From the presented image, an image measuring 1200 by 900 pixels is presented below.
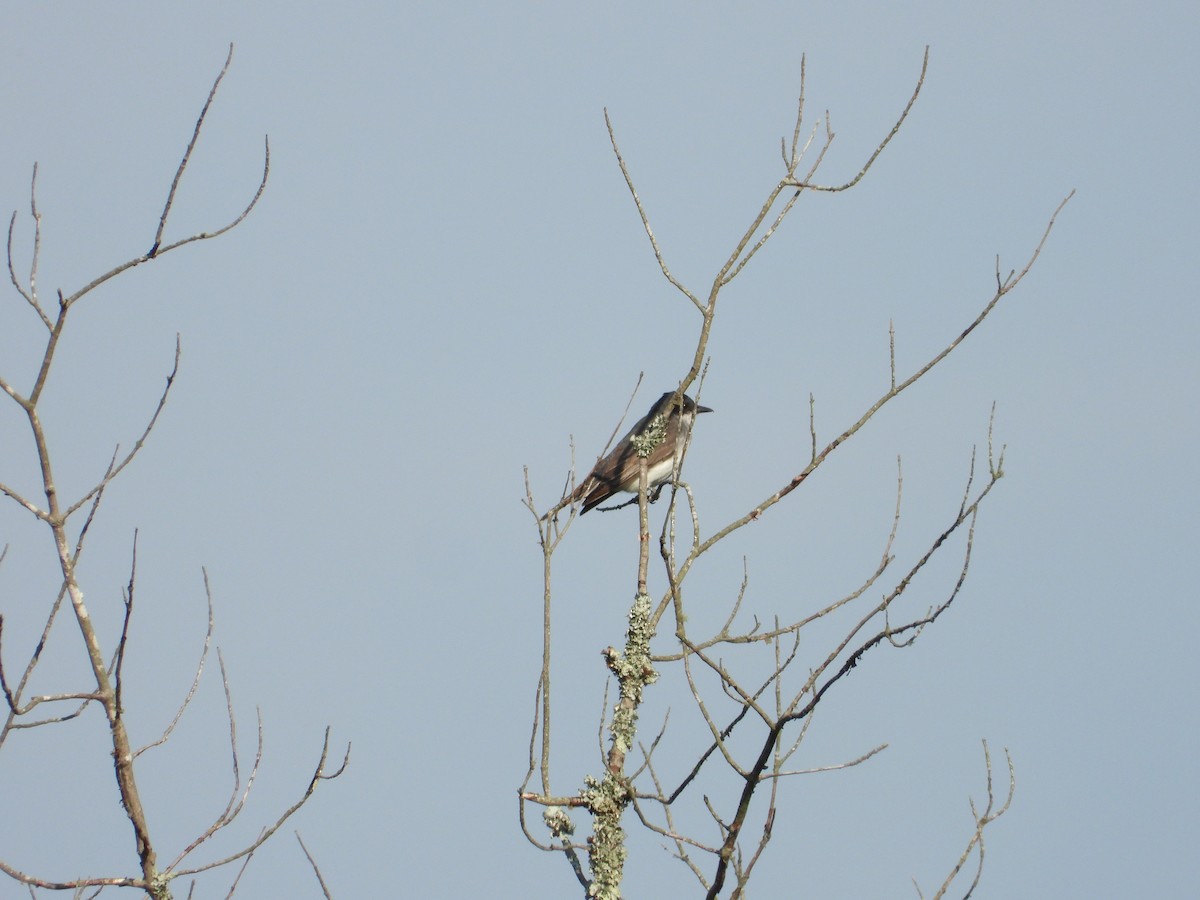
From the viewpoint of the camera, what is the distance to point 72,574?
3996 mm

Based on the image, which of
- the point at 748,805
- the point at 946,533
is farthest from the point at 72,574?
the point at 946,533

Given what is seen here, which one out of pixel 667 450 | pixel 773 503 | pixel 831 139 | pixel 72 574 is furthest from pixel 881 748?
pixel 667 450

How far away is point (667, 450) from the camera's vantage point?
11078 mm

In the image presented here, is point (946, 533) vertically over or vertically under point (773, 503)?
under

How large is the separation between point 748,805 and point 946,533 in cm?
111

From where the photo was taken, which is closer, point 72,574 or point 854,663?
point 72,574

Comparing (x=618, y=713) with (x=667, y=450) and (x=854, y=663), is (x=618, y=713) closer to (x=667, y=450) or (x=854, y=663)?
(x=854, y=663)

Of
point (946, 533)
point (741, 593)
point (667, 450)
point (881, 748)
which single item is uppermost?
point (667, 450)

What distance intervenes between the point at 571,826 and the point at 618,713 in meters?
0.39

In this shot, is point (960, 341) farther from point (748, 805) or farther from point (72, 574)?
point (72, 574)

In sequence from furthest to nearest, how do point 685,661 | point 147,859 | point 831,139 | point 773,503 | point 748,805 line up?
point 831,139 → point 773,503 → point 685,661 → point 748,805 → point 147,859

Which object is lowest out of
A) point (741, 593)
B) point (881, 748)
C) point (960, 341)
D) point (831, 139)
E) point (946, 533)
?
point (881, 748)

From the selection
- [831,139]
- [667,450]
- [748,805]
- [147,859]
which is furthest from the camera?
[667,450]

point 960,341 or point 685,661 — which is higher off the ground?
point 960,341
